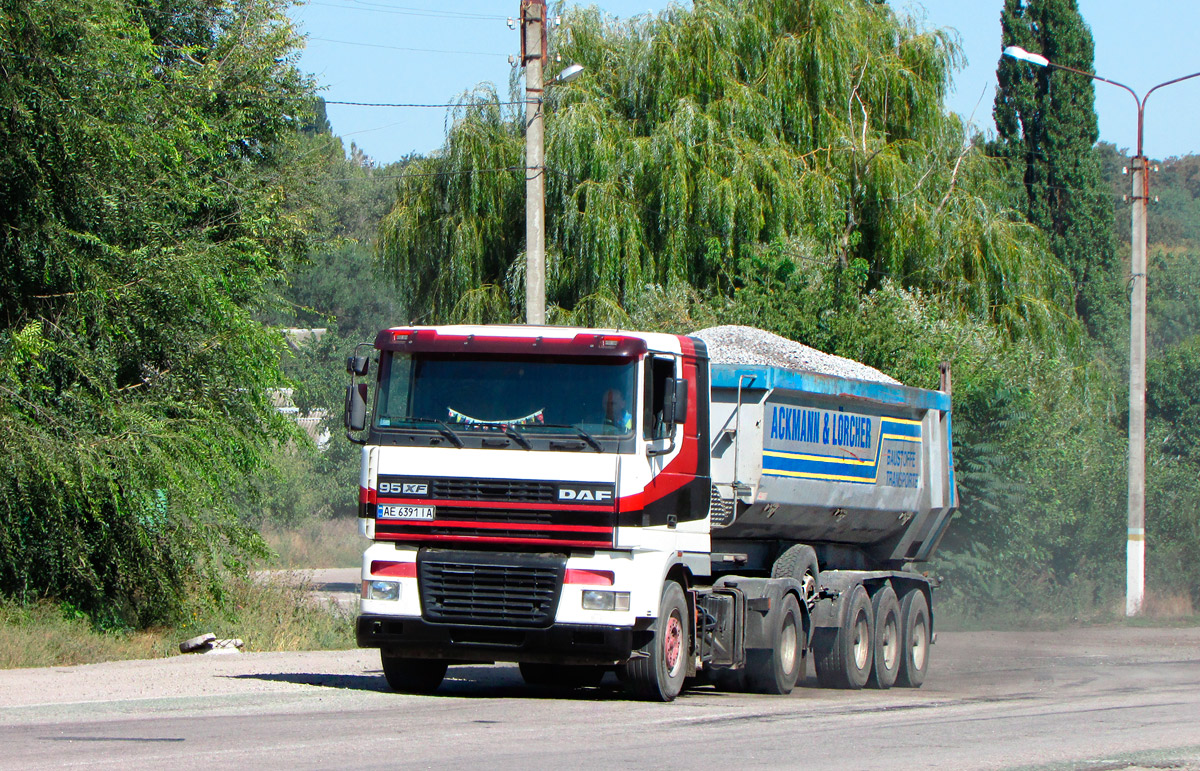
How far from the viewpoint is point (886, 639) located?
1611 centimetres

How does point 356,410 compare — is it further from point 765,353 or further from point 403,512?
point 765,353

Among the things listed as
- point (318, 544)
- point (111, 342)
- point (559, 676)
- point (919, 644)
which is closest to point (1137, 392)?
point (919, 644)

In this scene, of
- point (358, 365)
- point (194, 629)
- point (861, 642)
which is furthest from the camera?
point (194, 629)

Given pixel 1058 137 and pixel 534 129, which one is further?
pixel 1058 137

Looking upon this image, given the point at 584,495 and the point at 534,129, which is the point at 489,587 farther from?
the point at 534,129

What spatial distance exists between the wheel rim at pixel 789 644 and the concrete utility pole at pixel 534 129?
589cm

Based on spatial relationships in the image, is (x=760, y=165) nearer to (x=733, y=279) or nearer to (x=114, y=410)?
(x=733, y=279)

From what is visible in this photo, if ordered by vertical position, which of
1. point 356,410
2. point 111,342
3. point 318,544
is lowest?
point 318,544

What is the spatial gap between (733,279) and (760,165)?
7.43 feet

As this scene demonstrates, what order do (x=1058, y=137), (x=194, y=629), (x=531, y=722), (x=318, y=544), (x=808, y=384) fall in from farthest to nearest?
(x=1058, y=137) → (x=318, y=544) → (x=194, y=629) → (x=808, y=384) → (x=531, y=722)

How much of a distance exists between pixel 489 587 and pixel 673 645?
5.79 ft

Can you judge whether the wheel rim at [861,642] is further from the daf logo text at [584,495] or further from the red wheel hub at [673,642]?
the daf logo text at [584,495]

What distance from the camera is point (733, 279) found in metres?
27.0

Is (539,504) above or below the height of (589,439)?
below
